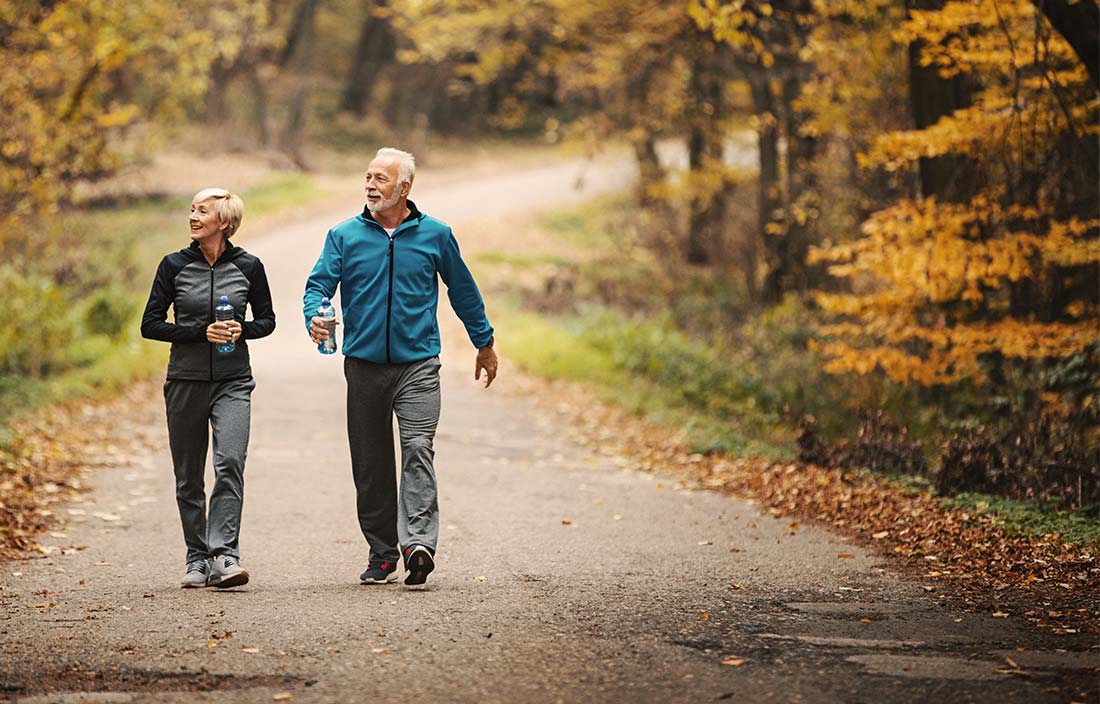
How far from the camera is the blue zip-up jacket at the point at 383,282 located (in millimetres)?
6699

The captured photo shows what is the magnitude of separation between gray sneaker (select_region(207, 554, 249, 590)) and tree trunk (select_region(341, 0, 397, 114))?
49.7m

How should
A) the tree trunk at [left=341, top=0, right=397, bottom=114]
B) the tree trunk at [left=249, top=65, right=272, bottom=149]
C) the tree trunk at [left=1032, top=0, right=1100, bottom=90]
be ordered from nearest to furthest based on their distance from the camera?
the tree trunk at [left=1032, top=0, right=1100, bottom=90] < the tree trunk at [left=249, top=65, right=272, bottom=149] < the tree trunk at [left=341, top=0, right=397, bottom=114]

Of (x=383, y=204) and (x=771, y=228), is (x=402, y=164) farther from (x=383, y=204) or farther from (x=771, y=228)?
(x=771, y=228)

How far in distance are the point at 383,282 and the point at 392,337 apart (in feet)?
0.91

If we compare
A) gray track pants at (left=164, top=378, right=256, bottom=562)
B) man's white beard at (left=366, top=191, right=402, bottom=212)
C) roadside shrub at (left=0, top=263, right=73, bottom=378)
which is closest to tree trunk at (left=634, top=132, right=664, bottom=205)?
roadside shrub at (left=0, top=263, right=73, bottom=378)

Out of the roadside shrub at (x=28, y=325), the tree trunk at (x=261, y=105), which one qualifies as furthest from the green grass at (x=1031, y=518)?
the tree trunk at (x=261, y=105)

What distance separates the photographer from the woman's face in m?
6.70

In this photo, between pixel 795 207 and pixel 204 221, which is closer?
pixel 204 221

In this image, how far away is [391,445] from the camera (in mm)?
6957

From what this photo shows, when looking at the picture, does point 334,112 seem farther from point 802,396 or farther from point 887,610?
point 887,610

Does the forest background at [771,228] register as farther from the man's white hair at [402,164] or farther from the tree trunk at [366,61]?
the tree trunk at [366,61]

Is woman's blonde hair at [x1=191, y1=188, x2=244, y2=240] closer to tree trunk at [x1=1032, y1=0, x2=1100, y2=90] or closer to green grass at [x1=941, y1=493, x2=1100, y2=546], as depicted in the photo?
green grass at [x1=941, y1=493, x2=1100, y2=546]

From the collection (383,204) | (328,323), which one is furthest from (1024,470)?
(328,323)

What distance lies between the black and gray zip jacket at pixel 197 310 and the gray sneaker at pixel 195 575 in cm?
94
